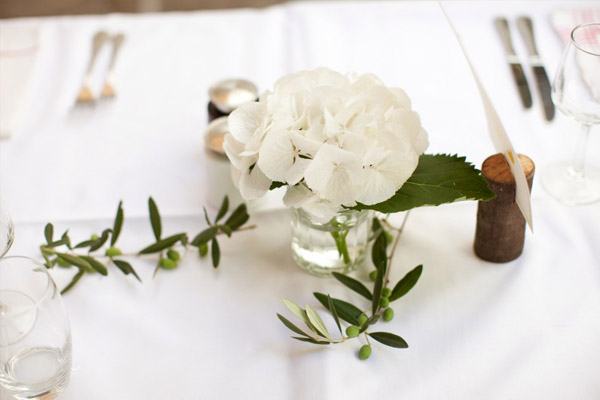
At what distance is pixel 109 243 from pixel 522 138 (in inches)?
24.7

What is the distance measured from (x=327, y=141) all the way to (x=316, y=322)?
0.21m

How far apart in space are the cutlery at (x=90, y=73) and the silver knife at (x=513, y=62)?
27.3 inches

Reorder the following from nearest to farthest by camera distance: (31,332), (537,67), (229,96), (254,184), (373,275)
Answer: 1. (31,332)
2. (254,184)
3. (373,275)
4. (229,96)
5. (537,67)

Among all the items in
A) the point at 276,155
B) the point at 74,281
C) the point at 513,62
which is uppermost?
the point at 276,155

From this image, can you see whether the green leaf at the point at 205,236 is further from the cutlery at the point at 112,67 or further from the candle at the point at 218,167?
the cutlery at the point at 112,67

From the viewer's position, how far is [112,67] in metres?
1.44

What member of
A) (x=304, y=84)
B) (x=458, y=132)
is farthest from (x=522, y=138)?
(x=304, y=84)

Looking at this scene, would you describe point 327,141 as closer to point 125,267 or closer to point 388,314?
point 388,314

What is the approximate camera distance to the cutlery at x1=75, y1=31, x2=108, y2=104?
4.50 feet

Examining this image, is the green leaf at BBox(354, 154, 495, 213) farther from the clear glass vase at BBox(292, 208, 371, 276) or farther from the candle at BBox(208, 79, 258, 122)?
the candle at BBox(208, 79, 258, 122)

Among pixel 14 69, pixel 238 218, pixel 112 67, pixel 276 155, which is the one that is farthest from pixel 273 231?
pixel 14 69

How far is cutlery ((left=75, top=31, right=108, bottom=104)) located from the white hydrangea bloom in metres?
0.52

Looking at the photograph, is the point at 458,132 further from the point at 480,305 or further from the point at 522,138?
the point at 480,305

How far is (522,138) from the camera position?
4.14 ft
